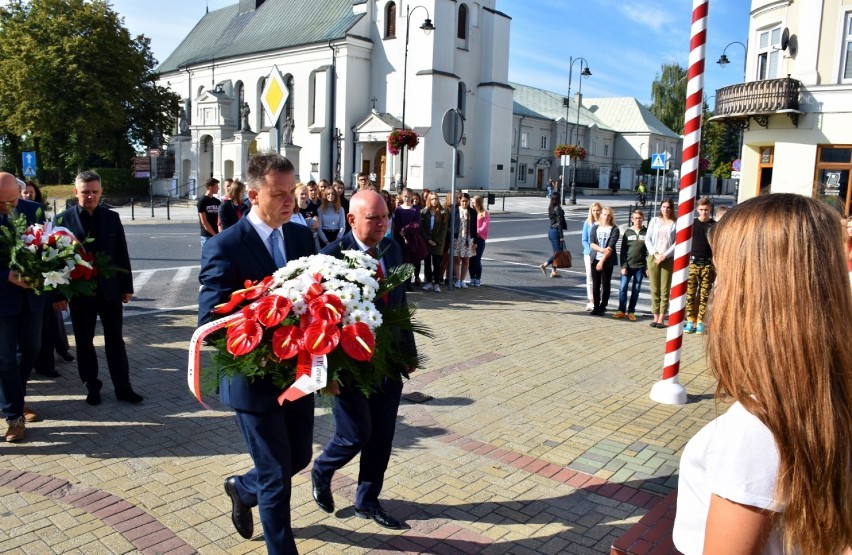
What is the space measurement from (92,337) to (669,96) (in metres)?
91.9

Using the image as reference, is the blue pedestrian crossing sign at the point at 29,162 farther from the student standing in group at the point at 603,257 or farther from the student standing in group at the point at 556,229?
the student standing in group at the point at 603,257

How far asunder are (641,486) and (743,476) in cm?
368

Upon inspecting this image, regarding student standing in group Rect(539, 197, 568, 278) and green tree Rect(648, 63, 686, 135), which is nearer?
student standing in group Rect(539, 197, 568, 278)

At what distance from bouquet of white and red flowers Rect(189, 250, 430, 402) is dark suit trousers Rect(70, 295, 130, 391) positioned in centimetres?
349

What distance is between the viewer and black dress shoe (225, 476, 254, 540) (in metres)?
3.81

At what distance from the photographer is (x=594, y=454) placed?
17.6 ft

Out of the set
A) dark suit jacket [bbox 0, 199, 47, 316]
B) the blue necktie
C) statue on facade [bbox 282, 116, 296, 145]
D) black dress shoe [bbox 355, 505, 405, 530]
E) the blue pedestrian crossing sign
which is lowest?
black dress shoe [bbox 355, 505, 405, 530]

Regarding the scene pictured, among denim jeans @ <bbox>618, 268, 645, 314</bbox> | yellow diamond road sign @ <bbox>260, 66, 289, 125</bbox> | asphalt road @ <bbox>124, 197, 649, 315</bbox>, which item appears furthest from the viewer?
asphalt road @ <bbox>124, 197, 649, 315</bbox>

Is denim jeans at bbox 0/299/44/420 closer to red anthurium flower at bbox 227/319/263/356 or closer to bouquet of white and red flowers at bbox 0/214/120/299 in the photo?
bouquet of white and red flowers at bbox 0/214/120/299

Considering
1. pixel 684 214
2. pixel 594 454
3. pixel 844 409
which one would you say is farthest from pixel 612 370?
pixel 844 409

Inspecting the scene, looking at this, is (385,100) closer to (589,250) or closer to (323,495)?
(589,250)

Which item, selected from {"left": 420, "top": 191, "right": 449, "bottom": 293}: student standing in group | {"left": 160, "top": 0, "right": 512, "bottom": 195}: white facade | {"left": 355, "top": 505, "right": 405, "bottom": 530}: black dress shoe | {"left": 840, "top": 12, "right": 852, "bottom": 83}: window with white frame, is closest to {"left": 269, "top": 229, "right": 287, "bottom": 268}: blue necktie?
{"left": 355, "top": 505, "right": 405, "bottom": 530}: black dress shoe

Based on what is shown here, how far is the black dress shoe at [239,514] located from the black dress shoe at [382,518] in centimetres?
71

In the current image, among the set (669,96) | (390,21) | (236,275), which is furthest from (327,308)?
(669,96)
